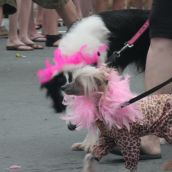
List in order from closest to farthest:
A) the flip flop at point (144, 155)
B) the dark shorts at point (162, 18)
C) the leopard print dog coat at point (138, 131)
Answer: the leopard print dog coat at point (138, 131), the dark shorts at point (162, 18), the flip flop at point (144, 155)

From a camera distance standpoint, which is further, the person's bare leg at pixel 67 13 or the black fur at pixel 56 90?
the person's bare leg at pixel 67 13

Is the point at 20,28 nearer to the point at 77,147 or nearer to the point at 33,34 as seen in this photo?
the point at 33,34

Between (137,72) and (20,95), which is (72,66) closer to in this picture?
(137,72)

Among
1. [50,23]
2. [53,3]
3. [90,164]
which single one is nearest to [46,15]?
[50,23]

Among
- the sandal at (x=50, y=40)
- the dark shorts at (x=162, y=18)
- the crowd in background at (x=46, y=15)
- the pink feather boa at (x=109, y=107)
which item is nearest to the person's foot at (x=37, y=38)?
the crowd in background at (x=46, y=15)

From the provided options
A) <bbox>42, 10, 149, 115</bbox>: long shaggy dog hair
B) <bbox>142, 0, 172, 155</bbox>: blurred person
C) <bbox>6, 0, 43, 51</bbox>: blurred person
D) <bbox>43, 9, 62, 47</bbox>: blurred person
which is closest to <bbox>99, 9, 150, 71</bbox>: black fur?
<bbox>42, 10, 149, 115</bbox>: long shaggy dog hair

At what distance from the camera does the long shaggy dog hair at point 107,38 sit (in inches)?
150

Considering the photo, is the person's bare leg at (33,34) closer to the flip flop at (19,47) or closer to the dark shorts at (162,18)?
the flip flop at (19,47)

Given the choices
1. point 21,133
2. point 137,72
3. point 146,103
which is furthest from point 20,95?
point 146,103

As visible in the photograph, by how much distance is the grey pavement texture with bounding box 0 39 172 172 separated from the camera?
12.8 ft

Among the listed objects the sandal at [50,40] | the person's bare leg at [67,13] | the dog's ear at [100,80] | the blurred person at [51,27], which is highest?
the dog's ear at [100,80]

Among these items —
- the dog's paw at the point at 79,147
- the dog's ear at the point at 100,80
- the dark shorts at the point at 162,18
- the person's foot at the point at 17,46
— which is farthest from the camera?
the person's foot at the point at 17,46

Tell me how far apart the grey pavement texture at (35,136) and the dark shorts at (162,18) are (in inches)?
15.0

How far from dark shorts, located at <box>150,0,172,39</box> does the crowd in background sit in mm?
1291
